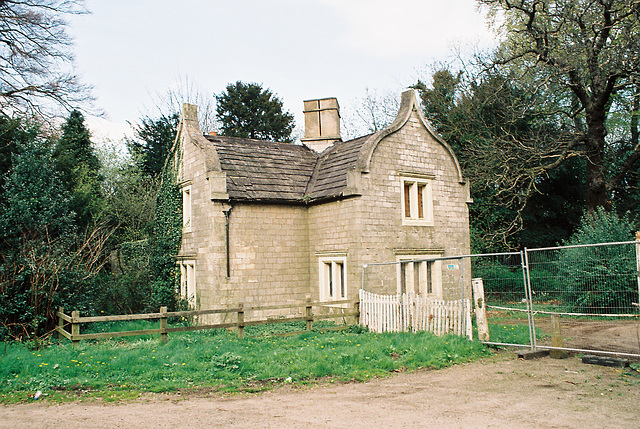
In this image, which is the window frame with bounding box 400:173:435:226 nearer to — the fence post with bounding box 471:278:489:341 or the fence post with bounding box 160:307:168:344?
the fence post with bounding box 471:278:489:341

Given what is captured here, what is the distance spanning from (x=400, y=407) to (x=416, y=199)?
34.3ft

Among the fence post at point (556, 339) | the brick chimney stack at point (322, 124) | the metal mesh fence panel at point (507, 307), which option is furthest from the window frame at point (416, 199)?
the fence post at point (556, 339)

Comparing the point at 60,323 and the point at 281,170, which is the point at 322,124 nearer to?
the point at 281,170

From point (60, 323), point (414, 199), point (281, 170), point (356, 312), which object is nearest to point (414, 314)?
point (356, 312)

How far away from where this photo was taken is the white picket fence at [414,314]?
12.2 metres

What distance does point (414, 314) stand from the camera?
13.1 m

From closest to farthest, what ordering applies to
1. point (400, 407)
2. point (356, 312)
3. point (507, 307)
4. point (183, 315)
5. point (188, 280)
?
1. point (400, 407)
2. point (183, 315)
3. point (507, 307)
4. point (356, 312)
5. point (188, 280)

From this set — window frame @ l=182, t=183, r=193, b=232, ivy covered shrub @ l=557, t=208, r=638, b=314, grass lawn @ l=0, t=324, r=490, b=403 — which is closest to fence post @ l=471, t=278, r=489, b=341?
grass lawn @ l=0, t=324, r=490, b=403

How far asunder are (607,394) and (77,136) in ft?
92.2

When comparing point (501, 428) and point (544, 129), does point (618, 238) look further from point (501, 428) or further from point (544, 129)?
point (501, 428)

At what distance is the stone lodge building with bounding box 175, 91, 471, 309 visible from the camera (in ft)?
51.9

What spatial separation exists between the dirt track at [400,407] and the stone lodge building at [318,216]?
6949 millimetres

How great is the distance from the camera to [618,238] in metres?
18.0

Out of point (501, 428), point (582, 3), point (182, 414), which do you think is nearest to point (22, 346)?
point (182, 414)
